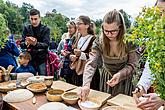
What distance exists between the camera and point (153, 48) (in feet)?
2.54

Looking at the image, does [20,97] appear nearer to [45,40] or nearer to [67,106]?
[67,106]

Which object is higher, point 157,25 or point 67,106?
point 157,25

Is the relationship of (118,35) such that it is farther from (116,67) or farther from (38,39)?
(38,39)

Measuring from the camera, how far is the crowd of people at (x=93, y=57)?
1475mm

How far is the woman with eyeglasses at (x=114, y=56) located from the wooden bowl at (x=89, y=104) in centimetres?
16

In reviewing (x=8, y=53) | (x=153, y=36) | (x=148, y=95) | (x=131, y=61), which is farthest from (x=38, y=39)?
(x=153, y=36)

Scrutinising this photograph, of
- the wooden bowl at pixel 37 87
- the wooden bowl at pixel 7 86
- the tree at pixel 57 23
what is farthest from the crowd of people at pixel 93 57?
the wooden bowl at pixel 7 86

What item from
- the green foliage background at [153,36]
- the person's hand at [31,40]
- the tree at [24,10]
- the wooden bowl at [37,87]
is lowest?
the wooden bowl at [37,87]

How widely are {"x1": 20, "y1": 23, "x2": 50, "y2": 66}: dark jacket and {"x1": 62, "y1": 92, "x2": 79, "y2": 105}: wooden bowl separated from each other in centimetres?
133

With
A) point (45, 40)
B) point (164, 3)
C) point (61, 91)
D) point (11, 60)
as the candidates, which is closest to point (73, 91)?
point (61, 91)

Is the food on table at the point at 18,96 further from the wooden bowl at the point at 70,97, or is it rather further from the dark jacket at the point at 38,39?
the dark jacket at the point at 38,39

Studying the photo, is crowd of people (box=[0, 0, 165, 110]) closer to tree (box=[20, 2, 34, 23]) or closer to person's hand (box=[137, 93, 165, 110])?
person's hand (box=[137, 93, 165, 110])

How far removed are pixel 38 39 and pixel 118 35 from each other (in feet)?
4.72

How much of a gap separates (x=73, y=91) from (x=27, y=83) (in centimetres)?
42
